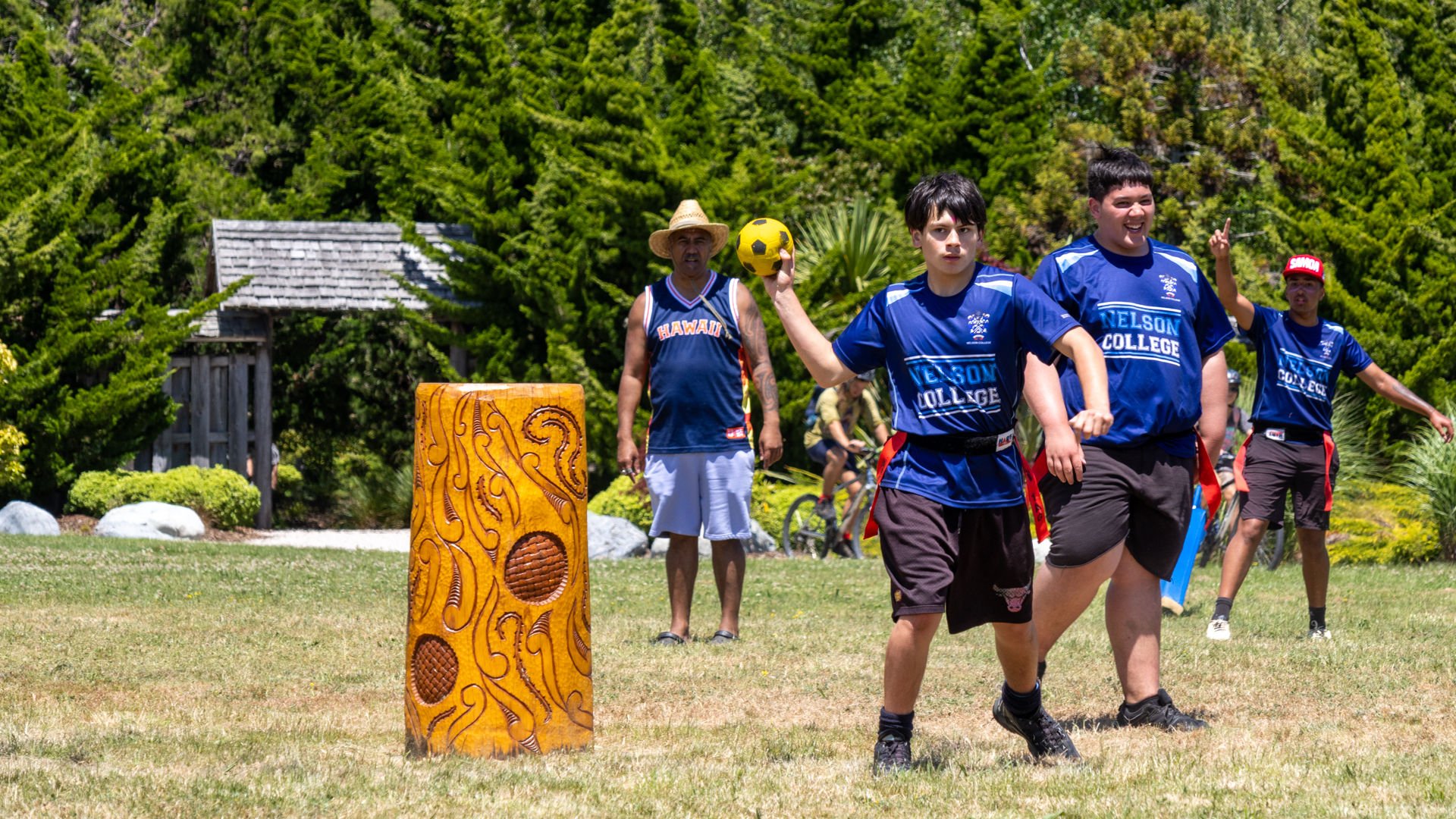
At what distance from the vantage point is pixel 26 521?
1423cm

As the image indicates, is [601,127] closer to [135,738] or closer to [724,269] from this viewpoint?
[724,269]

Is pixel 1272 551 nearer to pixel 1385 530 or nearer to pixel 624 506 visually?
pixel 1385 530

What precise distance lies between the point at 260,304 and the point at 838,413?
8.56 meters

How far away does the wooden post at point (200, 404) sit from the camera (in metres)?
18.2

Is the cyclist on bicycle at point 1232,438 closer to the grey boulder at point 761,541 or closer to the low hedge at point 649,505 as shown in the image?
the low hedge at point 649,505

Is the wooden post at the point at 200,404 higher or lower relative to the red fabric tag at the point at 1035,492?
lower

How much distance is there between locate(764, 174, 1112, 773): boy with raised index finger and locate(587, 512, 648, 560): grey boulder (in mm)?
9065

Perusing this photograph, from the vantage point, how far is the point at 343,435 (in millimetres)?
22312

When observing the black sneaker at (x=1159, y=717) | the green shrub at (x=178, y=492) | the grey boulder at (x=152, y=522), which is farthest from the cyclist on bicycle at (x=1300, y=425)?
the green shrub at (x=178, y=492)

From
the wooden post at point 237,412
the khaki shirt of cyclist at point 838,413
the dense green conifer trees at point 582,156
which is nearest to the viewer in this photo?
the khaki shirt of cyclist at point 838,413

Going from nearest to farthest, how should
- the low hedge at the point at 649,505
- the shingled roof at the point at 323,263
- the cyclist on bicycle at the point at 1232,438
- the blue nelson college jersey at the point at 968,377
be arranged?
the blue nelson college jersey at the point at 968,377
the cyclist on bicycle at the point at 1232,438
the low hedge at the point at 649,505
the shingled roof at the point at 323,263

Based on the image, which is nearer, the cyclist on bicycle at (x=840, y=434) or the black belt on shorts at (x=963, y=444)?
the black belt on shorts at (x=963, y=444)

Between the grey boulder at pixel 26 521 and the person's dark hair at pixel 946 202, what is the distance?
12176 millimetres

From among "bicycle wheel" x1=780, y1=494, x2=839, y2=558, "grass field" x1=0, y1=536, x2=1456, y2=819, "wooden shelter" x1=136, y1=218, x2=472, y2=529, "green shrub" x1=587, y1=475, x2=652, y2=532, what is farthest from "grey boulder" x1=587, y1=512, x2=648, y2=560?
"wooden shelter" x1=136, y1=218, x2=472, y2=529
